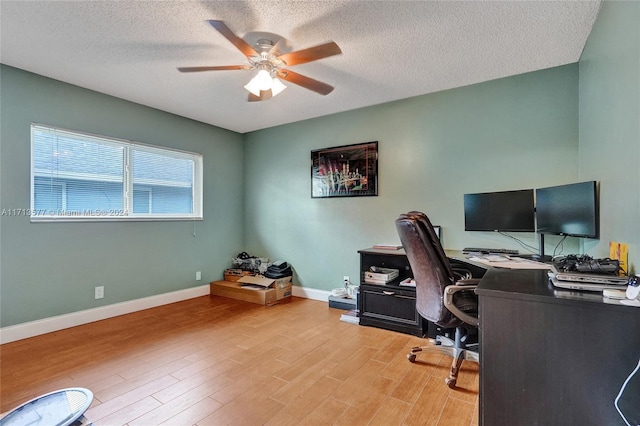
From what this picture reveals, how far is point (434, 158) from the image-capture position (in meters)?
3.30

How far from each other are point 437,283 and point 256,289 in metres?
2.60

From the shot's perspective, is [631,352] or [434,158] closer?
[631,352]

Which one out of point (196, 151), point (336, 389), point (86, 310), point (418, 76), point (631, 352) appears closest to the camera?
point (631, 352)

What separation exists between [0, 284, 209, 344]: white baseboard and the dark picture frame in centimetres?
228

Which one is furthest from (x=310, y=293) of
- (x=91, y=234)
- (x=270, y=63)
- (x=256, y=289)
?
(x=270, y=63)

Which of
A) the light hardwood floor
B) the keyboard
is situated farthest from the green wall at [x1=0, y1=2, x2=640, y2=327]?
the light hardwood floor

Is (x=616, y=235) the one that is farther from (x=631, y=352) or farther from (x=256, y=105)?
(x=256, y=105)

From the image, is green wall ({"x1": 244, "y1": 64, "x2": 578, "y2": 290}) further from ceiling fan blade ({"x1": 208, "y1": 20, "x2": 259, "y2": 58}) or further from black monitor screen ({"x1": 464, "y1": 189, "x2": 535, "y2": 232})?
ceiling fan blade ({"x1": 208, "y1": 20, "x2": 259, "y2": 58})

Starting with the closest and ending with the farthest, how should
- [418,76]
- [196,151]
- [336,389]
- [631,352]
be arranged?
[631,352] → [336,389] → [418,76] → [196,151]

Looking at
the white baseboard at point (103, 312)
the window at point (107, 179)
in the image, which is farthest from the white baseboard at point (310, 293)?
the window at point (107, 179)

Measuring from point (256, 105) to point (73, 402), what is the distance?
3.15 meters

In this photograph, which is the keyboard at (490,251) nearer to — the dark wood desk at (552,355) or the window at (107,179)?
the dark wood desk at (552,355)

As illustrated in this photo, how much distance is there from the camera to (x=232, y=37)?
6.15ft

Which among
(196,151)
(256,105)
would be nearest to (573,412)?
(256,105)
